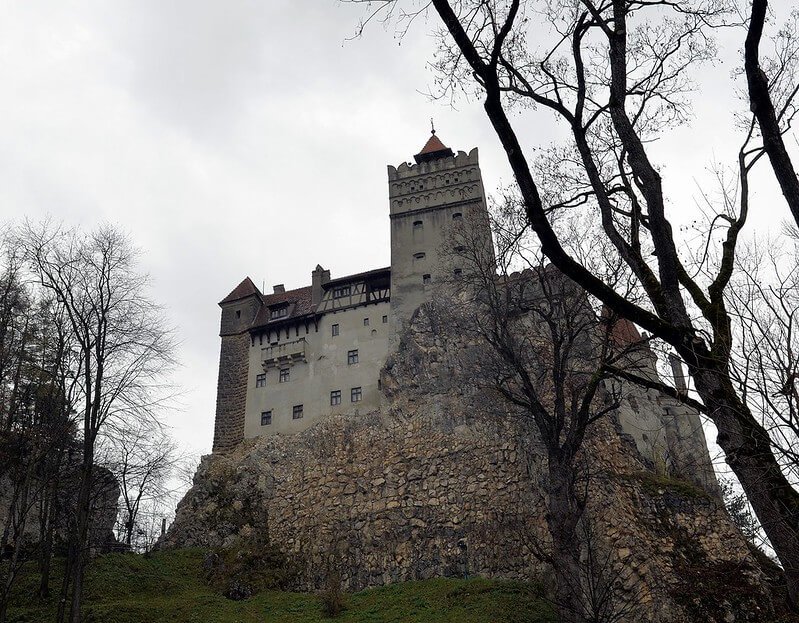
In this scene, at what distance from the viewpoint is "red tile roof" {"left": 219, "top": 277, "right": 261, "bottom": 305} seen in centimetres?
4184

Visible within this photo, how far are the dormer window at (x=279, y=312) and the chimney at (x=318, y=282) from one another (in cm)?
193

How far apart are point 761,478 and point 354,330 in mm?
31833

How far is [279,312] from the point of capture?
40375mm

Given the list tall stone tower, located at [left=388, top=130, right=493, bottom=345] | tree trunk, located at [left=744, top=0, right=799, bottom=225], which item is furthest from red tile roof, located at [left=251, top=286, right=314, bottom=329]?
tree trunk, located at [left=744, top=0, right=799, bottom=225]

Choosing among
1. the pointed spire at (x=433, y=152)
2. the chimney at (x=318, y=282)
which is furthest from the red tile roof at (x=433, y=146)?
the chimney at (x=318, y=282)

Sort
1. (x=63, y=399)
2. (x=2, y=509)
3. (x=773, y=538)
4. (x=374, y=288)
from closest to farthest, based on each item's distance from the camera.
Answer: (x=773, y=538)
(x=63, y=399)
(x=2, y=509)
(x=374, y=288)

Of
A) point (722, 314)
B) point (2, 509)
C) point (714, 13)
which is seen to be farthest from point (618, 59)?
point (2, 509)

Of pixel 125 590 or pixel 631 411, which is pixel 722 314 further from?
pixel 631 411

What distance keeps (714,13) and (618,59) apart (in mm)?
1675

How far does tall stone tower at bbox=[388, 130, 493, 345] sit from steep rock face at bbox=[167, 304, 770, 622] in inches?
108

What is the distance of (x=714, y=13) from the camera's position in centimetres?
878

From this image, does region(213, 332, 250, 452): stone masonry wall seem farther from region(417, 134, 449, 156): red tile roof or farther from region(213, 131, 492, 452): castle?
region(417, 134, 449, 156): red tile roof

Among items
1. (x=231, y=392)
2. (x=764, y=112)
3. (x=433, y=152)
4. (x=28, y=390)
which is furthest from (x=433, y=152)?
(x=764, y=112)

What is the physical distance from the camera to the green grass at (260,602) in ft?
67.3
